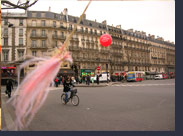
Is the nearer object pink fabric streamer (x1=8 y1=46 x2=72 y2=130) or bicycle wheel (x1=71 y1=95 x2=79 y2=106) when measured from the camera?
pink fabric streamer (x1=8 y1=46 x2=72 y2=130)

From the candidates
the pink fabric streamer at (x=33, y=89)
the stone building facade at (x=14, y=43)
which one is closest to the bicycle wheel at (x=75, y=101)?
the stone building facade at (x=14, y=43)

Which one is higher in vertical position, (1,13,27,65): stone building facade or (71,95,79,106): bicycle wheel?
(1,13,27,65): stone building facade

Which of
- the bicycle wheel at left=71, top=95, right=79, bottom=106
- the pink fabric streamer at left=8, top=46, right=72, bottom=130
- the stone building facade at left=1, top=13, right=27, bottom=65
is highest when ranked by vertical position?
the stone building facade at left=1, top=13, right=27, bottom=65

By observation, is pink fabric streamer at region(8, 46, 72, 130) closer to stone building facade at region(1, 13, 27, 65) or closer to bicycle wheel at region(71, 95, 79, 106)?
stone building facade at region(1, 13, 27, 65)

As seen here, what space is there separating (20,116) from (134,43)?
57.9 m

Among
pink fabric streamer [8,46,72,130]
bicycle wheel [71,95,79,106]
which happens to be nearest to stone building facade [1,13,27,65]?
pink fabric streamer [8,46,72,130]

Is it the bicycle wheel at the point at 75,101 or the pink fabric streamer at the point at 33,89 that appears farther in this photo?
the bicycle wheel at the point at 75,101

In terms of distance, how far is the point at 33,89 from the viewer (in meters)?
1.34

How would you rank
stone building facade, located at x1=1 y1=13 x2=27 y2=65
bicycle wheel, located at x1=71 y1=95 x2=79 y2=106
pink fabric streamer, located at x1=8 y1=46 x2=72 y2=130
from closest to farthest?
pink fabric streamer, located at x1=8 y1=46 x2=72 y2=130
stone building facade, located at x1=1 y1=13 x2=27 y2=65
bicycle wheel, located at x1=71 y1=95 x2=79 y2=106

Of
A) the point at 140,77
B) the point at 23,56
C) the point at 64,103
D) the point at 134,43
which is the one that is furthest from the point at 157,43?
the point at 23,56

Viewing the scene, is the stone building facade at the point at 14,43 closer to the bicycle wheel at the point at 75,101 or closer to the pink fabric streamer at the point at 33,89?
the pink fabric streamer at the point at 33,89

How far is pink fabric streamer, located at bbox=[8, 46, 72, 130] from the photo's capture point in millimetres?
1348

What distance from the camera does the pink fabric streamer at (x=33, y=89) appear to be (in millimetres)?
1348

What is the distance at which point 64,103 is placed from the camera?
7.54m
